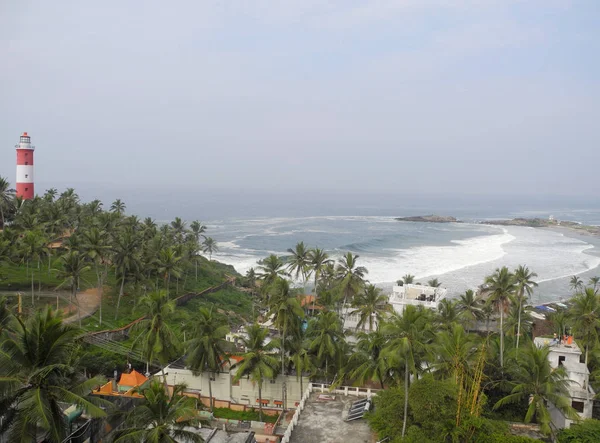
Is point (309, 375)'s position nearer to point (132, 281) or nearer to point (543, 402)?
point (543, 402)

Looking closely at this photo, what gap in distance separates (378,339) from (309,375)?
5.91 metres

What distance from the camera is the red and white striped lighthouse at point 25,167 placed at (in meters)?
60.2

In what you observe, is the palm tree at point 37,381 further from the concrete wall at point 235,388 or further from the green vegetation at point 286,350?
the concrete wall at point 235,388

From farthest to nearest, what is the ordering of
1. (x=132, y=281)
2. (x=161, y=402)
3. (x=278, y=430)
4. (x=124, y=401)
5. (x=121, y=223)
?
(x=121, y=223)
(x=132, y=281)
(x=278, y=430)
(x=124, y=401)
(x=161, y=402)

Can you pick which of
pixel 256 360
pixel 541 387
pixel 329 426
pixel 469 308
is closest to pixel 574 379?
pixel 541 387

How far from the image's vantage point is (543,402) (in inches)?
864

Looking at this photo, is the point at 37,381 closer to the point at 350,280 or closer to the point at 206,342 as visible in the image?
the point at 206,342

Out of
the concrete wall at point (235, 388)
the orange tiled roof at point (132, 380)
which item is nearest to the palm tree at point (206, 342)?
the concrete wall at point (235, 388)

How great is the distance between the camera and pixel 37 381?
1203 centimetres

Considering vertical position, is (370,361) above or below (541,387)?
below

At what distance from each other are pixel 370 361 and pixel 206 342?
8.69 m

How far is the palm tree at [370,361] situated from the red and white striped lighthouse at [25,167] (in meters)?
51.6

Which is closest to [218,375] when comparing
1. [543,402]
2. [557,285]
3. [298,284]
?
[543,402]

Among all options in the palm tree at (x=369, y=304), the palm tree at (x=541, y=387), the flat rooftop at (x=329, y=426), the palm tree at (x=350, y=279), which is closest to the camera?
the flat rooftop at (x=329, y=426)
